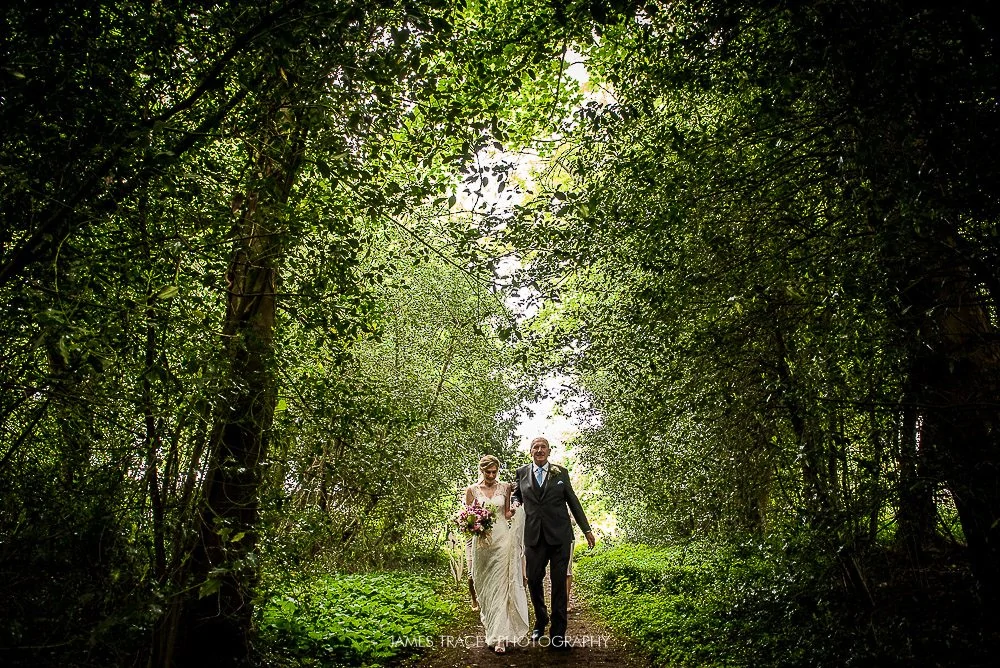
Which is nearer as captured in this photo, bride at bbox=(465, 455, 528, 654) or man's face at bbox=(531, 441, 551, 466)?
man's face at bbox=(531, 441, 551, 466)

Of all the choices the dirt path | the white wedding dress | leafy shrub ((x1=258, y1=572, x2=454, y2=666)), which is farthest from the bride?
leafy shrub ((x1=258, y1=572, x2=454, y2=666))

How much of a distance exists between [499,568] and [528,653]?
1.35 meters

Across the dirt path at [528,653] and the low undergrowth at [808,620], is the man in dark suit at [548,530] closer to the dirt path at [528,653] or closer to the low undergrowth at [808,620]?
the dirt path at [528,653]

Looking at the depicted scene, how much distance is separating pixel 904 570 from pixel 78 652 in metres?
7.79

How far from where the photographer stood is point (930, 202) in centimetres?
387

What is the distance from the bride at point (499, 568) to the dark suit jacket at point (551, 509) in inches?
29.6

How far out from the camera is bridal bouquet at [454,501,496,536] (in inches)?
356

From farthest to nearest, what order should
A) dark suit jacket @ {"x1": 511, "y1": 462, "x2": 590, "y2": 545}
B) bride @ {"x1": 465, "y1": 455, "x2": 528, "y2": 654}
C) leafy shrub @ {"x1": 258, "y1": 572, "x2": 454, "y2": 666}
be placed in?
1. bride @ {"x1": 465, "y1": 455, "x2": 528, "y2": 654}
2. dark suit jacket @ {"x1": 511, "y1": 462, "x2": 590, "y2": 545}
3. leafy shrub @ {"x1": 258, "y1": 572, "x2": 454, "y2": 666}

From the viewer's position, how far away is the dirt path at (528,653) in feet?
24.1

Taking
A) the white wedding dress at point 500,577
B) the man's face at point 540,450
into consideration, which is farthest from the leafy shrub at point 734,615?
the man's face at point 540,450

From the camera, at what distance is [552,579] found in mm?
7996

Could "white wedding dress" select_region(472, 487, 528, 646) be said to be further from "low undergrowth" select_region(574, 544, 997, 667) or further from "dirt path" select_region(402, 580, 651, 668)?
"low undergrowth" select_region(574, 544, 997, 667)

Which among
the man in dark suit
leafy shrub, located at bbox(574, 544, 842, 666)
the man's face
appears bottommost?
leafy shrub, located at bbox(574, 544, 842, 666)

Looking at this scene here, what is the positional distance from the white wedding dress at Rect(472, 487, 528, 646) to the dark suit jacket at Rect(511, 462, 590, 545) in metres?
0.73
